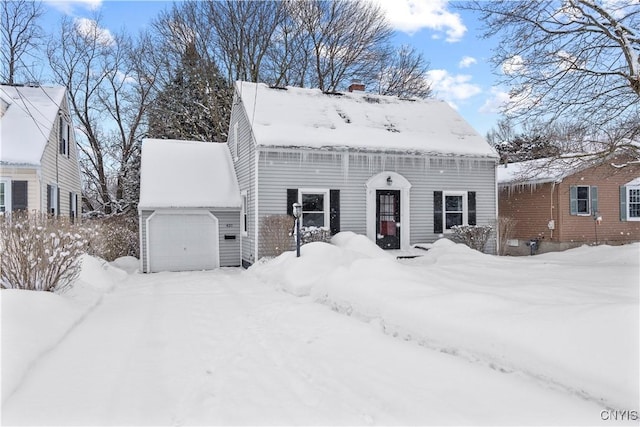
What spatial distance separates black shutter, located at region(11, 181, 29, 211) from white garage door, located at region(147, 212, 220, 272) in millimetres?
3360

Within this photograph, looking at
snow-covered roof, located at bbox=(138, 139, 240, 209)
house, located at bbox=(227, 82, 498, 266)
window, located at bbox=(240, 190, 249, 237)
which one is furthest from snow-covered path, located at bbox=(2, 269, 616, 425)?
window, located at bbox=(240, 190, 249, 237)

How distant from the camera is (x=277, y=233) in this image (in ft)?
39.2

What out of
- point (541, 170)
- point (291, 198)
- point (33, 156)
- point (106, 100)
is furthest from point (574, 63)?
point (106, 100)

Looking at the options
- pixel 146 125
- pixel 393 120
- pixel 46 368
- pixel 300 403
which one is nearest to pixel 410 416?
pixel 300 403

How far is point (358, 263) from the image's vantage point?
740cm

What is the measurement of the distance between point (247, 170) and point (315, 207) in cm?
239

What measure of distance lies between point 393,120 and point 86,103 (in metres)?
17.6

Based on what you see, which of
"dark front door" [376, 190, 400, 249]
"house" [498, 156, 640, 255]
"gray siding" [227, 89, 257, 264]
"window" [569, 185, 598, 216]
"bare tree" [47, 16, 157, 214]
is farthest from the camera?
"bare tree" [47, 16, 157, 214]

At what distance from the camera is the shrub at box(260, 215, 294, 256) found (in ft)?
39.2

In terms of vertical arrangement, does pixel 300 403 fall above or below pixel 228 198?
below

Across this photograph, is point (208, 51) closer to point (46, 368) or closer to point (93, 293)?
point (93, 293)

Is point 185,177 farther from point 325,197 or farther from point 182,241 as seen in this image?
point 325,197

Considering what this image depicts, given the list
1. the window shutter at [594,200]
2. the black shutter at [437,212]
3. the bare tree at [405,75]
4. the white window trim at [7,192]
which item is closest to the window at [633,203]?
the window shutter at [594,200]

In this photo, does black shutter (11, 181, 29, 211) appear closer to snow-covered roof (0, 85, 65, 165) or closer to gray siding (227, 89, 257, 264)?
Result: snow-covered roof (0, 85, 65, 165)
